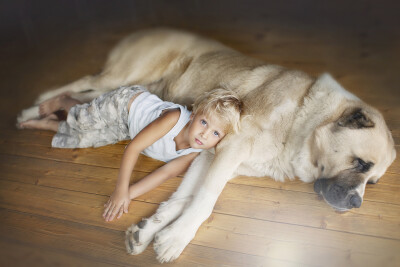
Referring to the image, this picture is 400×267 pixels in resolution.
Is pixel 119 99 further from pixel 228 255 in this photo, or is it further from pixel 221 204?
pixel 228 255

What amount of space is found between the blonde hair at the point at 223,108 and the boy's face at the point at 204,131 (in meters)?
0.02

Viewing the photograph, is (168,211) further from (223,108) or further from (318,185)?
(318,185)

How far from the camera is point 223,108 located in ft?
5.15

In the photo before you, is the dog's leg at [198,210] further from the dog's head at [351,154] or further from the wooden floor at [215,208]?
the dog's head at [351,154]

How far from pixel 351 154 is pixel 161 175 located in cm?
93

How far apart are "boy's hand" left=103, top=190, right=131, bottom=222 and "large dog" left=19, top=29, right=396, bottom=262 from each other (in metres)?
0.16

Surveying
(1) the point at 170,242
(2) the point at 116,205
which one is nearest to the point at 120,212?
(2) the point at 116,205

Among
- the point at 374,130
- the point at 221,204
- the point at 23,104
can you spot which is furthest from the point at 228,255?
the point at 23,104

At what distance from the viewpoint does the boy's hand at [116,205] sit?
5.21 ft

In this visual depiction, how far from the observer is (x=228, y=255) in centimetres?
140

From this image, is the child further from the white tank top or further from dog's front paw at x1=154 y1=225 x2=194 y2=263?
dog's front paw at x1=154 y1=225 x2=194 y2=263

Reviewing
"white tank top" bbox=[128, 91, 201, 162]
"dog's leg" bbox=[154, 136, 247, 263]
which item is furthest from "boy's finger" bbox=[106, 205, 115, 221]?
"white tank top" bbox=[128, 91, 201, 162]

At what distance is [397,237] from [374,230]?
9 centimetres

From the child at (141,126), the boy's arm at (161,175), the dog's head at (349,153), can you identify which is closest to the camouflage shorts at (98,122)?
the child at (141,126)
